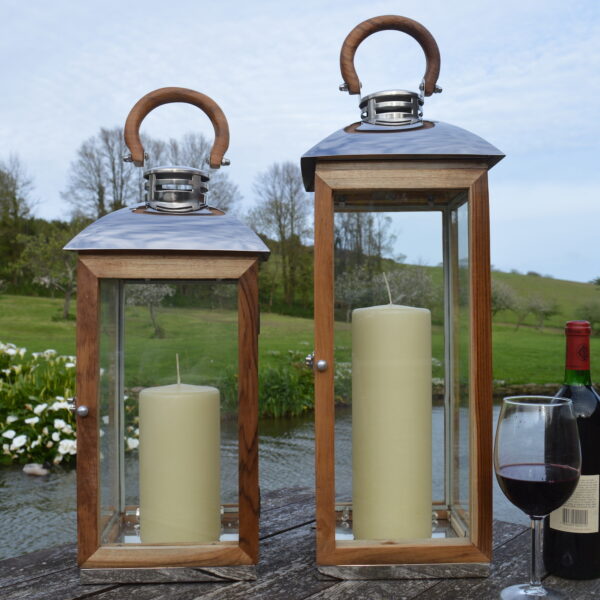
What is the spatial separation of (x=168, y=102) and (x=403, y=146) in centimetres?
52

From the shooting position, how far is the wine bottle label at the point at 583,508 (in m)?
1.22

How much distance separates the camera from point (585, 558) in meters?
1.26

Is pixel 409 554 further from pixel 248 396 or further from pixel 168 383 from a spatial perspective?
pixel 168 383

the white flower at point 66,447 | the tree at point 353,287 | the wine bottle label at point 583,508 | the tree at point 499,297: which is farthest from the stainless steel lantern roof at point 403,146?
the white flower at point 66,447

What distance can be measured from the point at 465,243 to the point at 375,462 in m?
0.46

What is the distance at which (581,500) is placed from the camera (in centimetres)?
122

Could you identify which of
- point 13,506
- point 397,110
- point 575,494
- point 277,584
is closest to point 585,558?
point 575,494

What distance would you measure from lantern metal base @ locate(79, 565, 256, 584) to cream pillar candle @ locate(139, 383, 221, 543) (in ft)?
0.22

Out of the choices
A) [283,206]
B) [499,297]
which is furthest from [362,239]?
[283,206]

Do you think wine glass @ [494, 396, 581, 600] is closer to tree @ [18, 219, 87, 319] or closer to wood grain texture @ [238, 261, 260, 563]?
wood grain texture @ [238, 261, 260, 563]

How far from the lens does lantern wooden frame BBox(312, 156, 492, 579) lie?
1221mm

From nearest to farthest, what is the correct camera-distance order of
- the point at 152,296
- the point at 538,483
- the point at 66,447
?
the point at 538,483
the point at 152,296
the point at 66,447

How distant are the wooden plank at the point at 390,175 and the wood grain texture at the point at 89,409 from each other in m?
0.49

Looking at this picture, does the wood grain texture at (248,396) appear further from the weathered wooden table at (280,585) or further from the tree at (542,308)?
the tree at (542,308)
